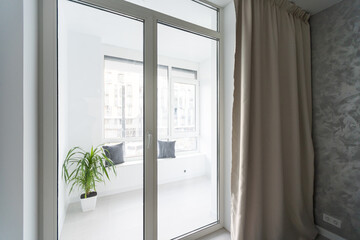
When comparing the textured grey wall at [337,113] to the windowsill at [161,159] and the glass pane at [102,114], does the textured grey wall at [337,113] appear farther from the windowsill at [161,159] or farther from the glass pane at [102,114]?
the glass pane at [102,114]

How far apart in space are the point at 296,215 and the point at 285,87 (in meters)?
1.34

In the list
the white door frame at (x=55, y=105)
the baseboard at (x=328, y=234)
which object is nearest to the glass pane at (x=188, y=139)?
the white door frame at (x=55, y=105)

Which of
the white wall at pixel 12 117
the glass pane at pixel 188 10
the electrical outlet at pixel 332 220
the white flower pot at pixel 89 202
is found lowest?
the electrical outlet at pixel 332 220

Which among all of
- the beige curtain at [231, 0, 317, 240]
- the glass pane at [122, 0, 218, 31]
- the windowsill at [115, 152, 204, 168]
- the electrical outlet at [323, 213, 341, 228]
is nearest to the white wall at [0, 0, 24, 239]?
the windowsill at [115, 152, 204, 168]

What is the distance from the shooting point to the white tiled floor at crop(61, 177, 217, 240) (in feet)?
4.68

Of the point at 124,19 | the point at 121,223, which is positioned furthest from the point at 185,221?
the point at 124,19

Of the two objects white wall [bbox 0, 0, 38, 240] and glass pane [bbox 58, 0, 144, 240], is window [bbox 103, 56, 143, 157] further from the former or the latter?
white wall [bbox 0, 0, 38, 240]

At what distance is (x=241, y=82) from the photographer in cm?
153

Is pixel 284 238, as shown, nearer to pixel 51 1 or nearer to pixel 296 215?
pixel 296 215

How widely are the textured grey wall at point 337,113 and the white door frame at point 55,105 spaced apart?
57.5 inches

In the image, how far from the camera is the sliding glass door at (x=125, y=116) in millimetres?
1325

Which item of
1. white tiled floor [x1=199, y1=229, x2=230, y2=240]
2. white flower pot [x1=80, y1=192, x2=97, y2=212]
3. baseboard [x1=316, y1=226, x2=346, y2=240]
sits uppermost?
white flower pot [x1=80, y1=192, x2=97, y2=212]

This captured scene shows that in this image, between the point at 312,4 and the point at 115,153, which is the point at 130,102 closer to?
the point at 115,153

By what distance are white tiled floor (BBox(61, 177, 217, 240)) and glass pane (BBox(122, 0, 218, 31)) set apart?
1768mm
